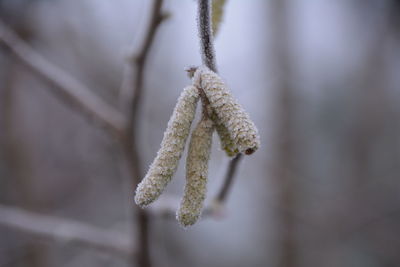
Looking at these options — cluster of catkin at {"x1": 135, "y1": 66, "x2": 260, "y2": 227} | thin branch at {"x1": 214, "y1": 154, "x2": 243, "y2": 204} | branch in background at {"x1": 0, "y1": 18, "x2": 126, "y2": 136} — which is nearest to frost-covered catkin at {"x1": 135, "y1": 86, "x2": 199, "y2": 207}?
cluster of catkin at {"x1": 135, "y1": 66, "x2": 260, "y2": 227}

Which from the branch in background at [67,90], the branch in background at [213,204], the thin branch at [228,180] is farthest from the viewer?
the branch in background at [67,90]

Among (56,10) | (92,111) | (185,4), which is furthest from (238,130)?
(56,10)

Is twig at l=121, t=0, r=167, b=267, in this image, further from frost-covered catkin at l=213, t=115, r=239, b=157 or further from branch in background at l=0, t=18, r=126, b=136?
frost-covered catkin at l=213, t=115, r=239, b=157

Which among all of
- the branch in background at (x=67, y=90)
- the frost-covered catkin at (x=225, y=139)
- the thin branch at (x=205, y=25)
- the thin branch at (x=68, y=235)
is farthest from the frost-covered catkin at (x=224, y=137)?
the thin branch at (x=68, y=235)

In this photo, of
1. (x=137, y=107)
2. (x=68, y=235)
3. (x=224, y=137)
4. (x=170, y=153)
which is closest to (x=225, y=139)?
(x=224, y=137)

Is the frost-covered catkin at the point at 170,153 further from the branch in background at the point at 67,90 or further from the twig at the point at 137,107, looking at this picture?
the branch in background at the point at 67,90

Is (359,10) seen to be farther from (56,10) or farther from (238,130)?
(238,130)
